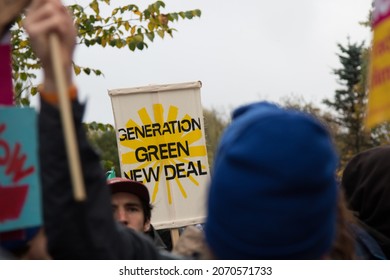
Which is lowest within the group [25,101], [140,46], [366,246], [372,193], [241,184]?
[366,246]

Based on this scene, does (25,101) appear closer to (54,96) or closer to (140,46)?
(140,46)

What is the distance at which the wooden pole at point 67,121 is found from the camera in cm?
110

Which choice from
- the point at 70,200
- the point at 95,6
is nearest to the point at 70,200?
the point at 70,200

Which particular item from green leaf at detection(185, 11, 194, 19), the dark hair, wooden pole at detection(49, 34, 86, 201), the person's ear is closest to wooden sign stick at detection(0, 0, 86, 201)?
wooden pole at detection(49, 34, 86, 201)

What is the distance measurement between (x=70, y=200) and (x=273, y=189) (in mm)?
338

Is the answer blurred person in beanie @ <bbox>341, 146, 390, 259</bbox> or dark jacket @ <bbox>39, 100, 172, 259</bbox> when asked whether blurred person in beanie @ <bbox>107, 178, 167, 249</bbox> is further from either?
dark jacket @ <bbox>39, 100, 172, 259</bbox>

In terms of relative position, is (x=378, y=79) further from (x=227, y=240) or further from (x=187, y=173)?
(x=187, y=173)

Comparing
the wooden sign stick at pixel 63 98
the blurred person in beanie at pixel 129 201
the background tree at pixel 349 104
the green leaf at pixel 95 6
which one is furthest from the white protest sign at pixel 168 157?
the background tree at pixel 349 104

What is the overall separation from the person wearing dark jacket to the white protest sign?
3.89m

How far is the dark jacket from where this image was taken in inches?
51.8

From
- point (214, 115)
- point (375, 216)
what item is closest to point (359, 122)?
point (214, 115)

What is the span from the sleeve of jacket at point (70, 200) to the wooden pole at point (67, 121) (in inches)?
4.3

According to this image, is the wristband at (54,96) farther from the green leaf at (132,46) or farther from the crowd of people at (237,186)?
the green leaf at (132,46)

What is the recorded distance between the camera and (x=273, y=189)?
1.32 metres
